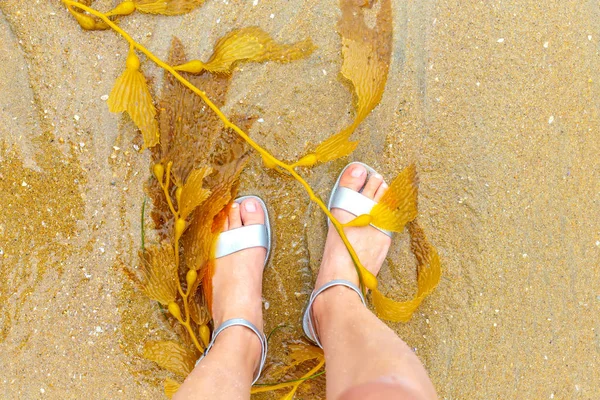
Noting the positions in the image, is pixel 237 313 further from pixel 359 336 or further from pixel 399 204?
pixel 399 204

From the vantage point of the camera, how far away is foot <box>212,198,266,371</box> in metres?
1.18

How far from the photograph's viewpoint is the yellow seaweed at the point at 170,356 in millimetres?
1172

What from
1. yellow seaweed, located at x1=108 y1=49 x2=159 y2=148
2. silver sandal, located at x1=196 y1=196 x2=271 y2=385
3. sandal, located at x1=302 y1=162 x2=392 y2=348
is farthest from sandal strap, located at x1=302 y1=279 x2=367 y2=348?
yellow seaweed, located at x1=108 y1=49 x2=159 y2=148

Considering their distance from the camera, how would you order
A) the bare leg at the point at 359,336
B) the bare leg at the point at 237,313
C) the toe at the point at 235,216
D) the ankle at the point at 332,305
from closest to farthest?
the bare leg at the point at 359,336, the bare leg at the point at 237,313, the ankle at the point at 332,305, the toe at the point at 235,216

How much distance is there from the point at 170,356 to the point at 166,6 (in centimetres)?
89

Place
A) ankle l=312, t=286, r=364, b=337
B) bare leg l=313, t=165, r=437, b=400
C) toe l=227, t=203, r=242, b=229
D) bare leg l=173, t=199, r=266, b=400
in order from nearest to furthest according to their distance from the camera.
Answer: bare leg l=313, t=165, r=437, b=400 → bare leg l=173, t=199, r=266, b=400 → ankle l=312, t=286, r=364, b=337 → toe l=227, t=203, r=242, b=229

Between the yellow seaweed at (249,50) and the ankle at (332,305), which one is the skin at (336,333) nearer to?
the ankle at (332,305)

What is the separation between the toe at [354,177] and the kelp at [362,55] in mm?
54

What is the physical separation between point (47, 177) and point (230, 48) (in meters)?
0.56

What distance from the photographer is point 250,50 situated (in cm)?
117

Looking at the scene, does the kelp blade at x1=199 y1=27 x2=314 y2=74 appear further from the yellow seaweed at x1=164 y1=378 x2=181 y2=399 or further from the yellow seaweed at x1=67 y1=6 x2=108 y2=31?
the yellow seaweed at x1=164 y1=378 x2=181 y2=399

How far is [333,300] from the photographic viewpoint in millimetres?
1152

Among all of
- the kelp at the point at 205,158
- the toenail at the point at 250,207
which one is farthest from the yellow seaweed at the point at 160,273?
the toenail at the point at 250,207

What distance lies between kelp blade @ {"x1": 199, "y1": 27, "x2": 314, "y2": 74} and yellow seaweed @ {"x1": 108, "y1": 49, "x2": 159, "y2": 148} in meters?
0.17
